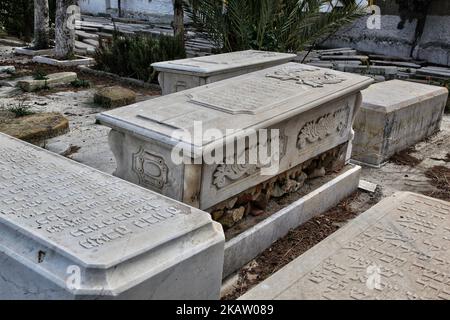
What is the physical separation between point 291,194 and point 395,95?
6.78 feet

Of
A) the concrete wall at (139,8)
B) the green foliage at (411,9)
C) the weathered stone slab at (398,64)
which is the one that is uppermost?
the green foliage at (411,9)

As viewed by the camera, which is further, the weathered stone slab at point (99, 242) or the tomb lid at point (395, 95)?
the tomb lid at point (395, 95)

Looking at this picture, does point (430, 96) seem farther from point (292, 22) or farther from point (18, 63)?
point (18, 63)

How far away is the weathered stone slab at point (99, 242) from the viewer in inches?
66.6

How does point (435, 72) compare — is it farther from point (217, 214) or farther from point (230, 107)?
point (217, 214)

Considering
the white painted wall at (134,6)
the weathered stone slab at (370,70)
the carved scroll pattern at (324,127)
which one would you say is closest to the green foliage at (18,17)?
the white painted wall at (134,6)

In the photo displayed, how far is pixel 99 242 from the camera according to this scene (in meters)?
1.81

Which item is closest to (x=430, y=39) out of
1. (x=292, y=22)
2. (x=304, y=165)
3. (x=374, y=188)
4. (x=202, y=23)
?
(x=292, y=22)

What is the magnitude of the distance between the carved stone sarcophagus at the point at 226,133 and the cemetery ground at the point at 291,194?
0.36m

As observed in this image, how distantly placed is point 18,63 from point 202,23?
3496 mm

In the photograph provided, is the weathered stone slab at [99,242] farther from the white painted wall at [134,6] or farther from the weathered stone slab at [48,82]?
the white painted wall at [134,6]

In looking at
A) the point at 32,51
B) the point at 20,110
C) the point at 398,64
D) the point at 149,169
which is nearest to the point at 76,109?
the point at 20,110

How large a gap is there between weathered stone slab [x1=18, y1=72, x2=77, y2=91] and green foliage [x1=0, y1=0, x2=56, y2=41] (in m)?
4.18

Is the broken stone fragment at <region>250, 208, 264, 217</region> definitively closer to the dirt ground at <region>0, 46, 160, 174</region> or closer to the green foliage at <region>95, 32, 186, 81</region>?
the dirt ground at <region>0, 46, 160, 174</region>
